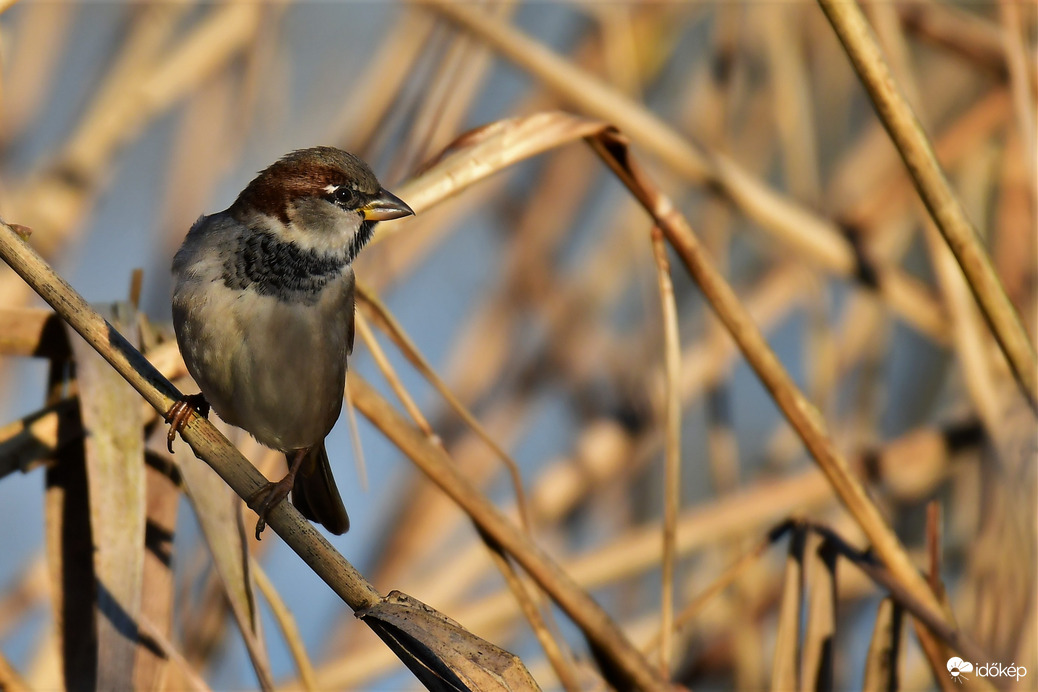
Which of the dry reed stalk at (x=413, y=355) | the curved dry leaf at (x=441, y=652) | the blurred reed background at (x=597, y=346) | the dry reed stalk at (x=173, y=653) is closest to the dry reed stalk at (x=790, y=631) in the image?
the blurred reed background at (x=597, y=346)

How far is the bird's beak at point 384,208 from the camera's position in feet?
4.97

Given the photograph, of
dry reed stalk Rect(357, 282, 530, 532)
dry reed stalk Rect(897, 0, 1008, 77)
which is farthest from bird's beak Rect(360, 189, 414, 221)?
dry reed stalk Rect(897, 0, 1008, 77)

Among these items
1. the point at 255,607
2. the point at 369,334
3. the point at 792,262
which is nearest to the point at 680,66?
the point at 792,262

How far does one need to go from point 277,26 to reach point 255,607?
1.90m

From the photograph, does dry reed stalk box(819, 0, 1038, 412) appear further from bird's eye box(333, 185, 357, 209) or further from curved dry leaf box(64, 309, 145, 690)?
curved dry leaf box(64, 309, 145, 690)

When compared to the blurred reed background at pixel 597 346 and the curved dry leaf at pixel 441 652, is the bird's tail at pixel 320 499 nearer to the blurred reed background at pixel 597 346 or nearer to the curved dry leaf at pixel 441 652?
the blurred reed background at pixel 597 346

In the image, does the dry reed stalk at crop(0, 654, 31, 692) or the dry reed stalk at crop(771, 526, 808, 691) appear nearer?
the dry reed stalk at crop(0, 654, 31, 692)

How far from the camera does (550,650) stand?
5.09ft

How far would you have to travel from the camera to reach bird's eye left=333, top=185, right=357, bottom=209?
5.41ft

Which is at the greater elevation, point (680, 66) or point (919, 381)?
point (680, 66)

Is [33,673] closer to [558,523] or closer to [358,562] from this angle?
[358,562]

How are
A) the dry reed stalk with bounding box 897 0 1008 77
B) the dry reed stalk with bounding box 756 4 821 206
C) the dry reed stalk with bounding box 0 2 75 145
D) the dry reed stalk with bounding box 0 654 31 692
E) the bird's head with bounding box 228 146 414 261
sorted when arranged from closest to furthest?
the dry reed stalk with bounding box 0 654 31 692, the bird's head with bounding box 228 146 414 261, the dry reed stalk with bounding box 756 4 821 206, the dry reed stalk with bounding box 897 0 1008 77, the dry reed stalk with bounding box 0 2 75 145

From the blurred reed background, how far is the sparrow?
90 millimetres

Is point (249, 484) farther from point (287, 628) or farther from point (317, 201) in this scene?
point (317, 201)
